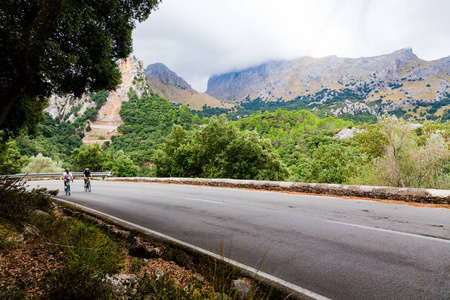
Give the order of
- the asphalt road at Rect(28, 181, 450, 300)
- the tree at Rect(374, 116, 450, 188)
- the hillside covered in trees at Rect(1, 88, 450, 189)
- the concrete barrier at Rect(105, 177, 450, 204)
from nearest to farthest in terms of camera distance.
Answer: the asphalt road at Rect(28, 181, 450, 300), the concrete barrier at Rect(105, 177, 450, 204), the tree at Rect(374, 116, 450, 188), the hillside covered in trees at Rect(1, 88, 450, 189)

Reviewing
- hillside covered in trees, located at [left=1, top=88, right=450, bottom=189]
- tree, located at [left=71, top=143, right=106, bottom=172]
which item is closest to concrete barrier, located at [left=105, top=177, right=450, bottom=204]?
hillside covered in trees, located at [left=1, top=88, right=450, bottom=189]

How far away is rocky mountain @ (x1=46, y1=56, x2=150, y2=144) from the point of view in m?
113

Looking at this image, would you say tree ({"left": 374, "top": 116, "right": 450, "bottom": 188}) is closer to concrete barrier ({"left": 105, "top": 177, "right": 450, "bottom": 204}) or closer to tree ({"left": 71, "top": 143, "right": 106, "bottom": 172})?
concrete barrier ({"left": 105, "top": 177, "right": 450, "bottom": 204})

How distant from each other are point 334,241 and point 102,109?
14031cm

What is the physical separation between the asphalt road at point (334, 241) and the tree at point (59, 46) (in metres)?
4.94

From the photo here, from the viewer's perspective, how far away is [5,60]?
6.34m

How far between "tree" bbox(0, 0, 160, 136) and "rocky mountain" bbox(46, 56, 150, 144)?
4370 inches

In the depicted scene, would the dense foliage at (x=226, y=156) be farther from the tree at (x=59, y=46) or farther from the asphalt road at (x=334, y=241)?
the tree at (x=59, y=46)

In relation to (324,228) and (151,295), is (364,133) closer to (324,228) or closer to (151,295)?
(324,228)

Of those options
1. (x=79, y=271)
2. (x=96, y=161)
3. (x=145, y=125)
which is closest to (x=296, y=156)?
(x=96, y=161)

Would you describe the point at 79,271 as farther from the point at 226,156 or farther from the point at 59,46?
the point at 226,156

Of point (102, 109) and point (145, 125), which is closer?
point (145, 125)

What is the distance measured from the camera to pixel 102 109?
407 ft

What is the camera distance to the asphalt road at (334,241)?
2758 millimetres
